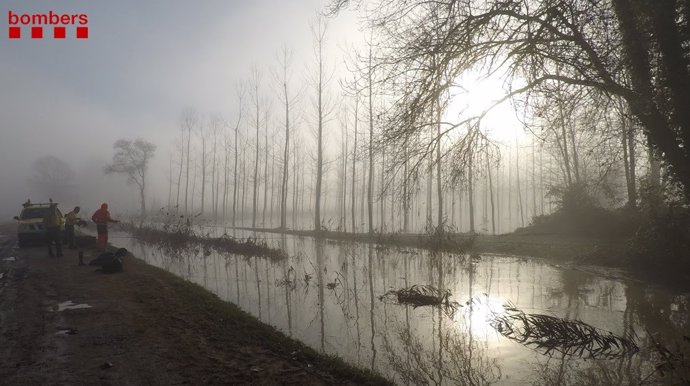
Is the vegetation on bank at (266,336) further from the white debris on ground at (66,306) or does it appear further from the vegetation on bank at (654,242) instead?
the vegetation on bank at (654,242)

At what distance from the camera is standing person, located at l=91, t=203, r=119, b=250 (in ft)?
53.2

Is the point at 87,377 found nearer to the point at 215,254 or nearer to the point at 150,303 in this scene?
the point at 150,303

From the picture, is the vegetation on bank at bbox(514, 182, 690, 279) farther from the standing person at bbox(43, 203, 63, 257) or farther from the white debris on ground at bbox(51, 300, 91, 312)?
the standing person at bbox(43, 203, 63, 257)

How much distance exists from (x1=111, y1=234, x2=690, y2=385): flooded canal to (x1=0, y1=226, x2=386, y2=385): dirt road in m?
0.84

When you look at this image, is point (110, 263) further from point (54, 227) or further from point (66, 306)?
point (54, 227)

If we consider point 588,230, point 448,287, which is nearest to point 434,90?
point 448,287

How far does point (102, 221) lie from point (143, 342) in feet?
39.7

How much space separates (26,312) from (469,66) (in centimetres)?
966

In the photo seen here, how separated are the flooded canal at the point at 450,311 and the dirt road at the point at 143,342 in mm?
838

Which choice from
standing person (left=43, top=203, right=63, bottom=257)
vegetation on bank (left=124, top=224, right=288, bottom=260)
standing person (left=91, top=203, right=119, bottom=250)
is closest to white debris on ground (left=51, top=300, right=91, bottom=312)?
standing person (left=91, top=203, right=119, bottom=250)

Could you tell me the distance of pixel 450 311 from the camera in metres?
9.13

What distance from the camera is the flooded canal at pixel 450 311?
6.02m

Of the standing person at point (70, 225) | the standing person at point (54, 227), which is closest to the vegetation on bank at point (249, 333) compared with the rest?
the standing person at point (54, 227)

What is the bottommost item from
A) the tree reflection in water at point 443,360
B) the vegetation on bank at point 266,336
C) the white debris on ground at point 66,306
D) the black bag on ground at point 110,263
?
the tree reflection in water at point 443,360
